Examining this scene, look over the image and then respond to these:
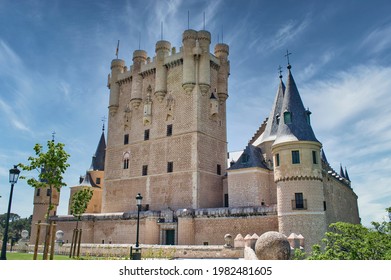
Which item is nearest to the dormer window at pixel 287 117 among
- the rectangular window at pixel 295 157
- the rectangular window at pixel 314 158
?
the rectangular window at pixel 295 157

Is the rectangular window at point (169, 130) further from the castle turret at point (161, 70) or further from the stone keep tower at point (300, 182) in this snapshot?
the stone keep tower at point (300, 182)

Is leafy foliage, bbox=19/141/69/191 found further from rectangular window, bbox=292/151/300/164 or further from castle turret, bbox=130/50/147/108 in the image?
castle turret, bbox=130/50/147/108

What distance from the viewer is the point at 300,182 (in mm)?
22828

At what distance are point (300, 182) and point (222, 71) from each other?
18095 mm

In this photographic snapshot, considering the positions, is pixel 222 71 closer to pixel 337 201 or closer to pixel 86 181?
pixel 337 201

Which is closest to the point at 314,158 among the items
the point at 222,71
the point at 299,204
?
the point at 299,204

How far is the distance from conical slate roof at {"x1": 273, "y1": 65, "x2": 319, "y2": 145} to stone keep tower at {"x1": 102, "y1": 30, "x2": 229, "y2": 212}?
9783 mm

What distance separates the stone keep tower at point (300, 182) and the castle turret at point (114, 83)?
73.9 ft

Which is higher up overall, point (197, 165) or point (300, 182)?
point (197, 165)

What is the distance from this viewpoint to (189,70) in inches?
1340

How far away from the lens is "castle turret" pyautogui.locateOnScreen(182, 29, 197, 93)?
33844 millimetres
